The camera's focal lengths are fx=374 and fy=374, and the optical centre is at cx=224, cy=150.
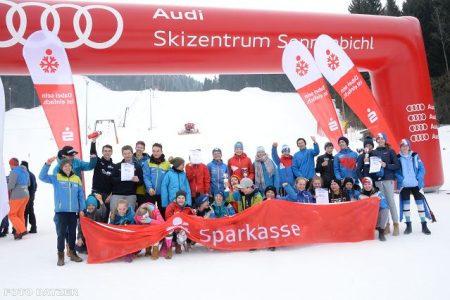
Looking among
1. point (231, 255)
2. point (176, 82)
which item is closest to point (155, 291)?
point (231, 255)

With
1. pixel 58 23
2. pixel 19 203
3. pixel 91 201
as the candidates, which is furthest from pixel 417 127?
pixel 19 203

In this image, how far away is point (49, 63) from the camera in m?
5.89

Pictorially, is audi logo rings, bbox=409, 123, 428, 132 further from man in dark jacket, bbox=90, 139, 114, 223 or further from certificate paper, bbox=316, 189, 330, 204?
man in dark jacket, bbox=90, 139, 114, 223

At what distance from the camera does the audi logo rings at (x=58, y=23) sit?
6.30 meters

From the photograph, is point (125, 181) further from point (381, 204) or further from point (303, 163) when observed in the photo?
point (381, 204)

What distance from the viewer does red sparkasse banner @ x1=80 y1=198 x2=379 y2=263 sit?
4.59m

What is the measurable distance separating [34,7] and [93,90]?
46.0m

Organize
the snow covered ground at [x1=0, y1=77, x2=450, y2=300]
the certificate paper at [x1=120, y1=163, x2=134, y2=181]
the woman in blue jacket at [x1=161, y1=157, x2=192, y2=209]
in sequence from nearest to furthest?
the snow covered ground at [x1=0, y1=77, x2=450, y2=300] → the certificate paper at [x1=120, y1=163, x2=134, y2=181] → the woman in blue jacket at [x1=161, y1=157, x2=192, y2=209]

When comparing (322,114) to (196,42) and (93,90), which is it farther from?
(93,90)

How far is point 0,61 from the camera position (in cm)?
639

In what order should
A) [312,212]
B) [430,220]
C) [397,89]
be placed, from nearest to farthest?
[312,212]
[430,220]
[397,89]

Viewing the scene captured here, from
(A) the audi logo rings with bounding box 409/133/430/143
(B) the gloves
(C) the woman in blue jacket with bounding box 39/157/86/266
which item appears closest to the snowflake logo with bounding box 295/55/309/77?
(A) the audi logo rings with bounding box 409/133/430/143

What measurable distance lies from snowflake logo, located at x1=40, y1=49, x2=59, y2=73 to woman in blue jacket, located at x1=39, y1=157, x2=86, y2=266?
187cm

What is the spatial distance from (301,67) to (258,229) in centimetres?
333
